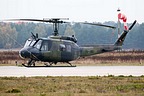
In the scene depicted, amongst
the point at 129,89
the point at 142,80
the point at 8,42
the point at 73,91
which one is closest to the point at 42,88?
the point at 73,91

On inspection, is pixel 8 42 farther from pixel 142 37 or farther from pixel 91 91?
pixel 91 91

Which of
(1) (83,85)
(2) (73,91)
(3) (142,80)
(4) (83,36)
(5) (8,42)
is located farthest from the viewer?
(4) (83,36)

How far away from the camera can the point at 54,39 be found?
143ft

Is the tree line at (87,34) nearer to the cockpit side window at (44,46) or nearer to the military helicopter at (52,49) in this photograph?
the military helicopter at (52,49)

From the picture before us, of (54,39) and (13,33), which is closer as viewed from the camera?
(54,39)

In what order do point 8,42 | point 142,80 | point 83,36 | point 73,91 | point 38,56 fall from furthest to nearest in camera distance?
point 83,36
point 8,42
point 38,56
point 142,80
point 73,91

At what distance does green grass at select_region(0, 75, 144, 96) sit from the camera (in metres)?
23.4

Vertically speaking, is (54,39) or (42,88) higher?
(54,39)

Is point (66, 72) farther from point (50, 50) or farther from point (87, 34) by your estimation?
point (87, 34)

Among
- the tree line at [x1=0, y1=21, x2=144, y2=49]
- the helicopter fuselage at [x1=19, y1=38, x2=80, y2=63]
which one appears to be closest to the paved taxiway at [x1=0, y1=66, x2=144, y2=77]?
the helicopter fuselage at [x1=19, y1=38, x2=80, y2=63]

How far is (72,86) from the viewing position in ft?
86.3

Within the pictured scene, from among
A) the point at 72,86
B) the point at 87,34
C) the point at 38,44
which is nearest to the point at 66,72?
the point at 38,44

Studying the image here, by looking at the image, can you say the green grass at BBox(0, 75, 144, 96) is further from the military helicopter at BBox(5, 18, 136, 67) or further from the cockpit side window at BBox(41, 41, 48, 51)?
the cockpit side window at BBox(41, 41, 48, 51)

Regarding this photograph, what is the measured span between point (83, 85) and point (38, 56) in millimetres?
16885
